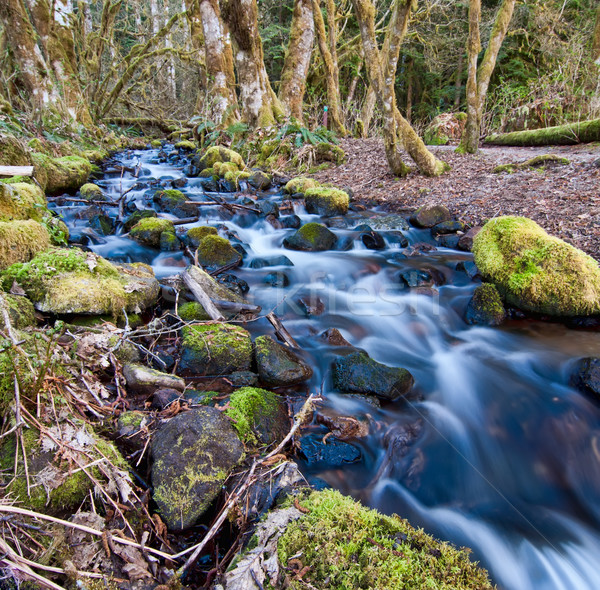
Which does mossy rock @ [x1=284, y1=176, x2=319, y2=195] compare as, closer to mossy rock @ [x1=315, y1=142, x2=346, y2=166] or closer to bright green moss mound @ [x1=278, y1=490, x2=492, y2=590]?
mossy rock @ [x1=315, y1=142, x2=346, y2=166]

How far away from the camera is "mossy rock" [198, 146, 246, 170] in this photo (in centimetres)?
1014

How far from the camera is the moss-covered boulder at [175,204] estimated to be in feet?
22.9

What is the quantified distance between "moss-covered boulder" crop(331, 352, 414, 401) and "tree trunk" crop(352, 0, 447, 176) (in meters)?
5.91

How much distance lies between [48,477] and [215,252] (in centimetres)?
378

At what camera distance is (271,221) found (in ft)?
22.5

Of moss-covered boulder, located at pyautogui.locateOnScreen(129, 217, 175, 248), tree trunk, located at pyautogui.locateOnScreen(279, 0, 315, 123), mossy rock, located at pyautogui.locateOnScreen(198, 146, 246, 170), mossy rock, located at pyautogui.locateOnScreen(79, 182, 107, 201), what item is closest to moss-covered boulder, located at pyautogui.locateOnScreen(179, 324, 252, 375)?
moss-covered boulder, located at pyautogui.locateOnScreen(129, 217, 175, 248)

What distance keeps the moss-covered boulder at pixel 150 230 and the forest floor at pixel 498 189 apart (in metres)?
4.16

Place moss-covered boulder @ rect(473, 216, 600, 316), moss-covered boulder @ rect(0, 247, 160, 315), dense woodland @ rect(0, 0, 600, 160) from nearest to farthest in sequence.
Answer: moss-covered boulder @ rect(0, 247, 160, 315)
moss-covered boulder @ rect(473, 216, 600, 316)
dense woodland @ rect(0, 0, 600, 160)

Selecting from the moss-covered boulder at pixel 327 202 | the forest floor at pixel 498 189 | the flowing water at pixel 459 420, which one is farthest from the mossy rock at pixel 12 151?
the forest floor at pixel 498 189

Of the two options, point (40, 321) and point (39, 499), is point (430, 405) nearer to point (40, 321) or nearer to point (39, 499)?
point (39, 499)

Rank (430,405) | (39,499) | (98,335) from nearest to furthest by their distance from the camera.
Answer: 1. (39,499)
2. (98,335)
3. (430,405)

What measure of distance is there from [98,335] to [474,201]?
21.3 ft

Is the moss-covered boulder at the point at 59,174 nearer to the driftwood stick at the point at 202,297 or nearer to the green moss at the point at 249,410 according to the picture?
the driftwood stick at the point at 202,297

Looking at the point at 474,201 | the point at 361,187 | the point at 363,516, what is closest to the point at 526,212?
the point at 474,201
